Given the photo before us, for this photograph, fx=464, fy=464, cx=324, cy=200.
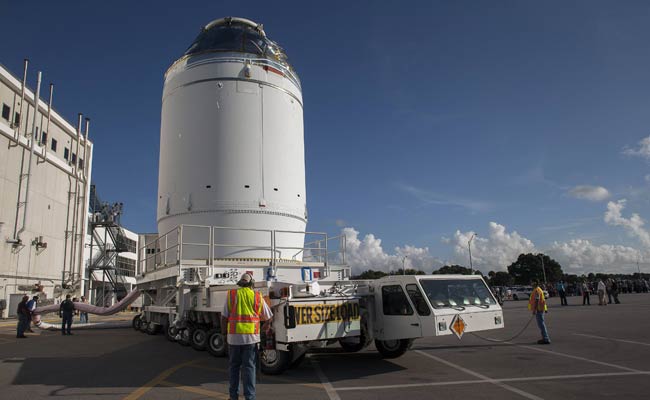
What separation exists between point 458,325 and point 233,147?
745 centimetres

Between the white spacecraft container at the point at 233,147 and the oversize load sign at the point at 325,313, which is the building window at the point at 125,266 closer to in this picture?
the white spacecraft container at the point at 233,147

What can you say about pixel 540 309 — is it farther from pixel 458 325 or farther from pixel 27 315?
pixel 27 315

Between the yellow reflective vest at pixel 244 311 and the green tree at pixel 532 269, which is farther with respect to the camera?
the green tree at pixel 532 269

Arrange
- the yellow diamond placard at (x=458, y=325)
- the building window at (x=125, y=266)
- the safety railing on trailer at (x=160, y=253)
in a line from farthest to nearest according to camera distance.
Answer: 1. the building window at (x=125, y=266)
2. the safety railing on trailer at (x=160, y=253)
3. the yellow diamond placard at (x=458, y=325)

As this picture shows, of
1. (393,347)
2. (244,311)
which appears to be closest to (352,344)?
(393,347)

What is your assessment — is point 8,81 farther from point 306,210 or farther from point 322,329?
point 322,329

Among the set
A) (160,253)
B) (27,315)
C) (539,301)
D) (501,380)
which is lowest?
(501,380)

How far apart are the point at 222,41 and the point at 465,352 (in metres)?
10.7

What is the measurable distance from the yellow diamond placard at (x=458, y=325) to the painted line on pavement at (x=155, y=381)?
5051mm

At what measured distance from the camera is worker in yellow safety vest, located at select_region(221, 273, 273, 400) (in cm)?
581

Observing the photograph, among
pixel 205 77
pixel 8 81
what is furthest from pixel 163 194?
pixel 8 81

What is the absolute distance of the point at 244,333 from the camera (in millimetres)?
6051

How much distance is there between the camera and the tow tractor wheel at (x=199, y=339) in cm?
1124

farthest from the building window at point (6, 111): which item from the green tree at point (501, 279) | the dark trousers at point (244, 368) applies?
the green tree at point (501, 279)
